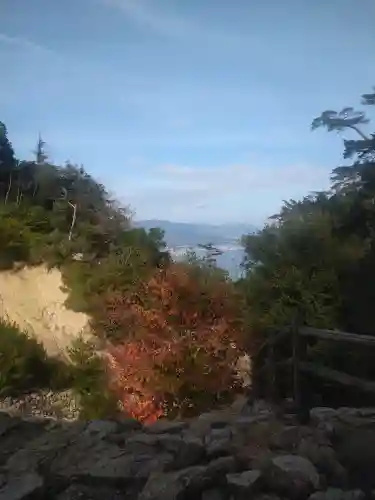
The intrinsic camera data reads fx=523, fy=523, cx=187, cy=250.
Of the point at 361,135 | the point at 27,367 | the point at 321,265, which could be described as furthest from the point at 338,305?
the point at 27,367

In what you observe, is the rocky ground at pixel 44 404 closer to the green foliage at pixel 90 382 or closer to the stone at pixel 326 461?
the green foliage at pixel 90 382

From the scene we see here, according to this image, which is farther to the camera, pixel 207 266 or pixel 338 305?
pixel 207 266

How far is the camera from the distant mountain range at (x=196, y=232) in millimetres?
5902

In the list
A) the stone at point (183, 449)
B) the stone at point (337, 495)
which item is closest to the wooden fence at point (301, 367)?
the stone at point (183, 449)

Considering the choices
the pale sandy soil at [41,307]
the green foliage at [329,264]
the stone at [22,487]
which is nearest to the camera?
the stone at [22,487]

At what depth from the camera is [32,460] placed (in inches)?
86.5

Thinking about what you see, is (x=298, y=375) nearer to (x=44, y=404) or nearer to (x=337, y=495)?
(x=337, y=495)

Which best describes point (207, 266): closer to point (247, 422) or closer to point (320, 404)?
point (320, 404)

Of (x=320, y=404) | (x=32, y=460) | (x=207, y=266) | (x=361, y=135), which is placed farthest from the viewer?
(x=207, y=266)

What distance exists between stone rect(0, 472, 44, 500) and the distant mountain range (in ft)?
13.2

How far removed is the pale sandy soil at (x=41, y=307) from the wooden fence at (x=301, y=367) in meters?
3.78

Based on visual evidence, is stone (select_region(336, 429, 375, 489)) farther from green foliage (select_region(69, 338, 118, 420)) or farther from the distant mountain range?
the distant mountain range

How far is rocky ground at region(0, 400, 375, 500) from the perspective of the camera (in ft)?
5.86

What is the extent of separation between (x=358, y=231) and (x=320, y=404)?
1.67 meters
